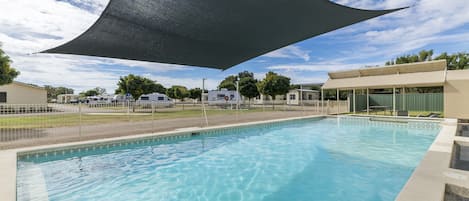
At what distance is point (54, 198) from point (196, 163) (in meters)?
2.68

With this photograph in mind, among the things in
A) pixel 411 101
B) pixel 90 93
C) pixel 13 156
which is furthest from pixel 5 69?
pixel 90 93

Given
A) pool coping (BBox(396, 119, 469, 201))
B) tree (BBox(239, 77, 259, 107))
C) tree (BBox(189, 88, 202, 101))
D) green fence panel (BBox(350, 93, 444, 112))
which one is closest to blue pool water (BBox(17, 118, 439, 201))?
pool coping (BBox(396, 119, 469, 201))

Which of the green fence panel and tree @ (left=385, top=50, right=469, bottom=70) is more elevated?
tree @ (left=385, top=50, right=469, bottom=70)

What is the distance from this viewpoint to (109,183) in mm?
4258

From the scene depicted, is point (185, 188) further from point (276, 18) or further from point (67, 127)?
point (67, 127)

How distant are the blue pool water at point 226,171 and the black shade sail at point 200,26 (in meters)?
2.29

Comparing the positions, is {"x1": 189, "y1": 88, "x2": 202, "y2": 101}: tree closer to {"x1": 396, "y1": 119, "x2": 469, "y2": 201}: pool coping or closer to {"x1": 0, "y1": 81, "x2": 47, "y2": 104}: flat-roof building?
{"x1": 0, "y1": 81, "x2": 47, "y2": 104}: flat-roof building

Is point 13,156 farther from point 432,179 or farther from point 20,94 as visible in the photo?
point 20,94

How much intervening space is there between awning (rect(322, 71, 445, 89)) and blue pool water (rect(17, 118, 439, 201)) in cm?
744

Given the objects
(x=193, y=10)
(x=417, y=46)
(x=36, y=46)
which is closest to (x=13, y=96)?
(x=36, y=46)

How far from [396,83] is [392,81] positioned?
0.41 m

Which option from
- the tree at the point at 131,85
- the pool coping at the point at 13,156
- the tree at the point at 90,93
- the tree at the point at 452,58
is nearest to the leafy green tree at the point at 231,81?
the tree at the point at 131,85

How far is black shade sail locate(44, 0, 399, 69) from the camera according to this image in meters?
3.42

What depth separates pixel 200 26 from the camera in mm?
4090
